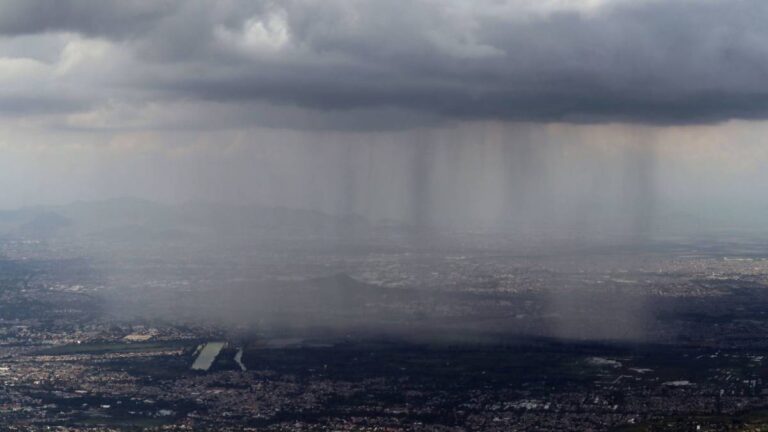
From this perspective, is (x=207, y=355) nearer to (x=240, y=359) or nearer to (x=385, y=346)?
(x=240, y=359)

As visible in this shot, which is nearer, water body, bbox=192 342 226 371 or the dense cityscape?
the dense cityscape

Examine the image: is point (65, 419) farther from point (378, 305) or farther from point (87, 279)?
point (87, 279)

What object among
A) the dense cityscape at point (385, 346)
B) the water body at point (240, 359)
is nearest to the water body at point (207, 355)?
the dense cityscape at point (385, 346)

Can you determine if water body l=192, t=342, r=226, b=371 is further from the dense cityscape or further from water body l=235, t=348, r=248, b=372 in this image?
water body l=235, t=348, r=248, b=372

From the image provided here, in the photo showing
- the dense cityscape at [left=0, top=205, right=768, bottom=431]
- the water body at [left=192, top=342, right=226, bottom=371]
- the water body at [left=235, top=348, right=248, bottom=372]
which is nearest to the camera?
the dense cityscape at [left=0, top=205, right=768, bottom=431]

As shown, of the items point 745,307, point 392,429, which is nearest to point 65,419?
point 392,429

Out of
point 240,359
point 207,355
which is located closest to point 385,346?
point 240,359

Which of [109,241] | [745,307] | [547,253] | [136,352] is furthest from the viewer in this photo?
[109,241]

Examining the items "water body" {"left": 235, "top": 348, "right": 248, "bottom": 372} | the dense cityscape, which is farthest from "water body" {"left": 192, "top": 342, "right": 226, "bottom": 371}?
"water body" {"left": 235, "top": 348, "right": 248, "bottom": 372}

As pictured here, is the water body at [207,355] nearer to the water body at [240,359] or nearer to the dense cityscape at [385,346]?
the dense cityscape at [385,346]
